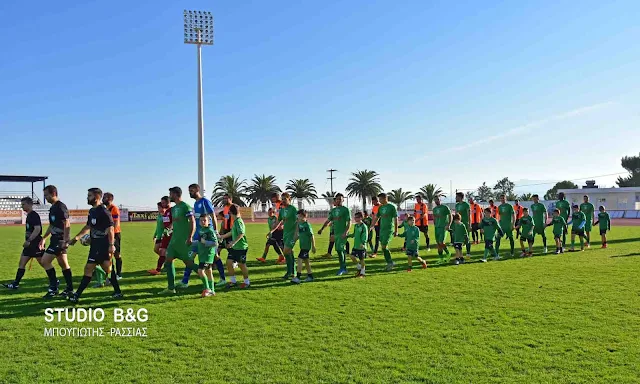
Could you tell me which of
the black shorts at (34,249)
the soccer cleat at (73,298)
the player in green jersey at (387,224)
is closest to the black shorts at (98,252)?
the soccer cleat at (73,298)

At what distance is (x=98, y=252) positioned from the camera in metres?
7.92

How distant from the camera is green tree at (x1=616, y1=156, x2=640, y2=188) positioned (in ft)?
298

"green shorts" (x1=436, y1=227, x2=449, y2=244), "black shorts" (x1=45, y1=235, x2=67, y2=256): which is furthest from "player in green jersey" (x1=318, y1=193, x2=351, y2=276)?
"black shorts" (x1=45, y1=235, x2=67, y2=256)

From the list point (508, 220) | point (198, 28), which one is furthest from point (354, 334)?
point (198, 28)

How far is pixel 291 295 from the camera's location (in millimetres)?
8656

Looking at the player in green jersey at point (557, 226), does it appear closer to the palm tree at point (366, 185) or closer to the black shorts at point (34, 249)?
the black shorts at point (34, 249)

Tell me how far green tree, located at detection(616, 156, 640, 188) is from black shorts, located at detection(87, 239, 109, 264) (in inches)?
4031

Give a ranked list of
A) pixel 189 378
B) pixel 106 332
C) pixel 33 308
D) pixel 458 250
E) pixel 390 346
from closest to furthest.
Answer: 1. pixel 189 378
2. pixel 390 346
3. pixel 106 332
4. pixel 33 308
5. pixel 458 250

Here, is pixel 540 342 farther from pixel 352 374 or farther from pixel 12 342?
pixel 12 342

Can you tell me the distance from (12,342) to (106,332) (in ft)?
3.47

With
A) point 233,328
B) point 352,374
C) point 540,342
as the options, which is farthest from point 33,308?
point 540,342

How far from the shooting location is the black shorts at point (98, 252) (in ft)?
26.0

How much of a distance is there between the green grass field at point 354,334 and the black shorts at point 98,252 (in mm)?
774

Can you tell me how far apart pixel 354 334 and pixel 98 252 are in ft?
15.1
